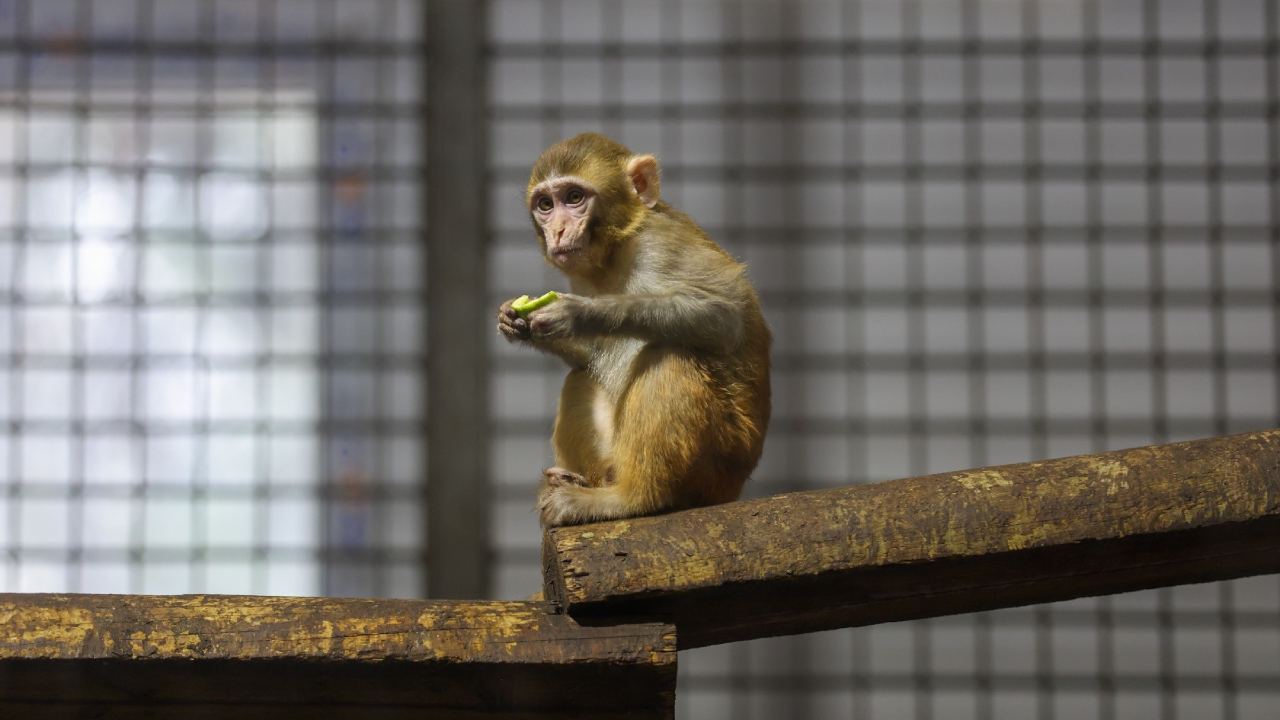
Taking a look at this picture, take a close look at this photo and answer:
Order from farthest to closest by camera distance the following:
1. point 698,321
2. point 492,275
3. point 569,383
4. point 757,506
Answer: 1. point 492,275
2. point 569,383
3. point 698,321
4. point 757,506

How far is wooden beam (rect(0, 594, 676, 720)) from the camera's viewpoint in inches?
95.1

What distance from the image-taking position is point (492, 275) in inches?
237

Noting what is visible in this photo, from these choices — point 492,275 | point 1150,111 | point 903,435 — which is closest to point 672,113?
point 492,275

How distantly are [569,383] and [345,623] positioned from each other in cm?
105

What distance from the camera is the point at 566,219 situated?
10.6ft

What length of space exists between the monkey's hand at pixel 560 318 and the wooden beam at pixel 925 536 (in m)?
0.49

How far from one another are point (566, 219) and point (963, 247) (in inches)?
138

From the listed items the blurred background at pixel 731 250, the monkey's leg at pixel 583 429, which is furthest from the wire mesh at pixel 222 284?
the monkey's leg at pixel 583 429

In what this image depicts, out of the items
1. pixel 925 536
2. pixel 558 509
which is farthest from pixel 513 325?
pixel 925 536

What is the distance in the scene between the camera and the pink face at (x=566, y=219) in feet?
10.5

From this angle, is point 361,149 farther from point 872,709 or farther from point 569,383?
point 872,709

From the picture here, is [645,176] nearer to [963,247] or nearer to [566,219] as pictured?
[566,219]

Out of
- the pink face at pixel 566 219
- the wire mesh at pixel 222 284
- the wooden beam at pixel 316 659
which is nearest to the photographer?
the wooden beam at pixel 316 659

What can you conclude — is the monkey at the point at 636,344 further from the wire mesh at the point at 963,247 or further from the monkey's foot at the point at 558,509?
the wire mesh at the point at 963,247
